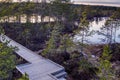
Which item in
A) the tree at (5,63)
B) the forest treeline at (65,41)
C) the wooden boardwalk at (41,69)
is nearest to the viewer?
the tree at (5,63)

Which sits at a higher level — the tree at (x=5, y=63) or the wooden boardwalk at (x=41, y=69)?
the tree at (x=5, y=63)

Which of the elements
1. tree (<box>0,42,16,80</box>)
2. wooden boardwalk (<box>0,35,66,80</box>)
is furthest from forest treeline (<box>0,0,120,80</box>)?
wooden boardwalk (<box>0,35,66,80</box>)

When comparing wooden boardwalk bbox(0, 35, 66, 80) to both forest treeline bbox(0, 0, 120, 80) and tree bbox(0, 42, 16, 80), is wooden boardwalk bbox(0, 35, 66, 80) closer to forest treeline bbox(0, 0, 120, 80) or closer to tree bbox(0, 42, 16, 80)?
forest treeline bbox(0, 0, 120, 80)

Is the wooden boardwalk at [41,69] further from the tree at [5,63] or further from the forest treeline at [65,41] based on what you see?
the tree at [5,63]

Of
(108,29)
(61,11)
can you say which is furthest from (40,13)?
(108,29)

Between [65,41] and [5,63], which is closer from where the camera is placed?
[5,63]

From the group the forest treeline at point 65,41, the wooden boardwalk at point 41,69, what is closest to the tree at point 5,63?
the forest treeline at point 65,41

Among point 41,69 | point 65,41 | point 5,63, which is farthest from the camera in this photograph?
point 65,41

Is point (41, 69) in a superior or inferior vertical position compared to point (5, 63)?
inferior

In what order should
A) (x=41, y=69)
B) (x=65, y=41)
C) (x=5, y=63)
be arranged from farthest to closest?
(x=65, y=41)
(x=41, y=69)
(x=5, y=63)

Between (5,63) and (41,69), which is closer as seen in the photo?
(5,63)

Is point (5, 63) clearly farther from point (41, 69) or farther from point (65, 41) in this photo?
point (65, 41)

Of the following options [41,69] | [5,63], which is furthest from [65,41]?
[5,63]

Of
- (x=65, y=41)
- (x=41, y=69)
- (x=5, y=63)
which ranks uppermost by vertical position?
(x=5, y=63)
